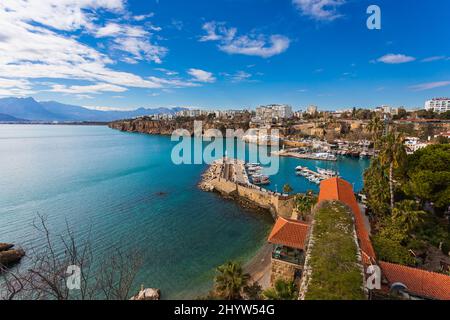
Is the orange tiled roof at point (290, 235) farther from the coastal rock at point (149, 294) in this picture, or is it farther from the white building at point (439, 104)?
the white building at point (439, 104)

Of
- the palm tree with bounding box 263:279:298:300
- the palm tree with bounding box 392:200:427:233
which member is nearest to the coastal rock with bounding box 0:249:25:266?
the palm tree with bounding box 263:279:298:300

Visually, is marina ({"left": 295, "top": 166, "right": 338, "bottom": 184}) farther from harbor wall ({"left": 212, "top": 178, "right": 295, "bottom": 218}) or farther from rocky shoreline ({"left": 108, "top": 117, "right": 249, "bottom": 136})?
rocky shoreline ({"left": 108, "top": 117, "right": 249, "bottom": 136})

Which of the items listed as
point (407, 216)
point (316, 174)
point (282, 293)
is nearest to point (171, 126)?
point (316, 174)

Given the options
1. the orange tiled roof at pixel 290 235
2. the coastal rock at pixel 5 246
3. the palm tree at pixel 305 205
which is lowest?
the coastal rock at pixel 5 246

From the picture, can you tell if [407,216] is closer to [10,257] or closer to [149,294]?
[149,294]

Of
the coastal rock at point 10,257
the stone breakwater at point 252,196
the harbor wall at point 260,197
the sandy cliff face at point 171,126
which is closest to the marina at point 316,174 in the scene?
the stone breakwater at point 252,196
